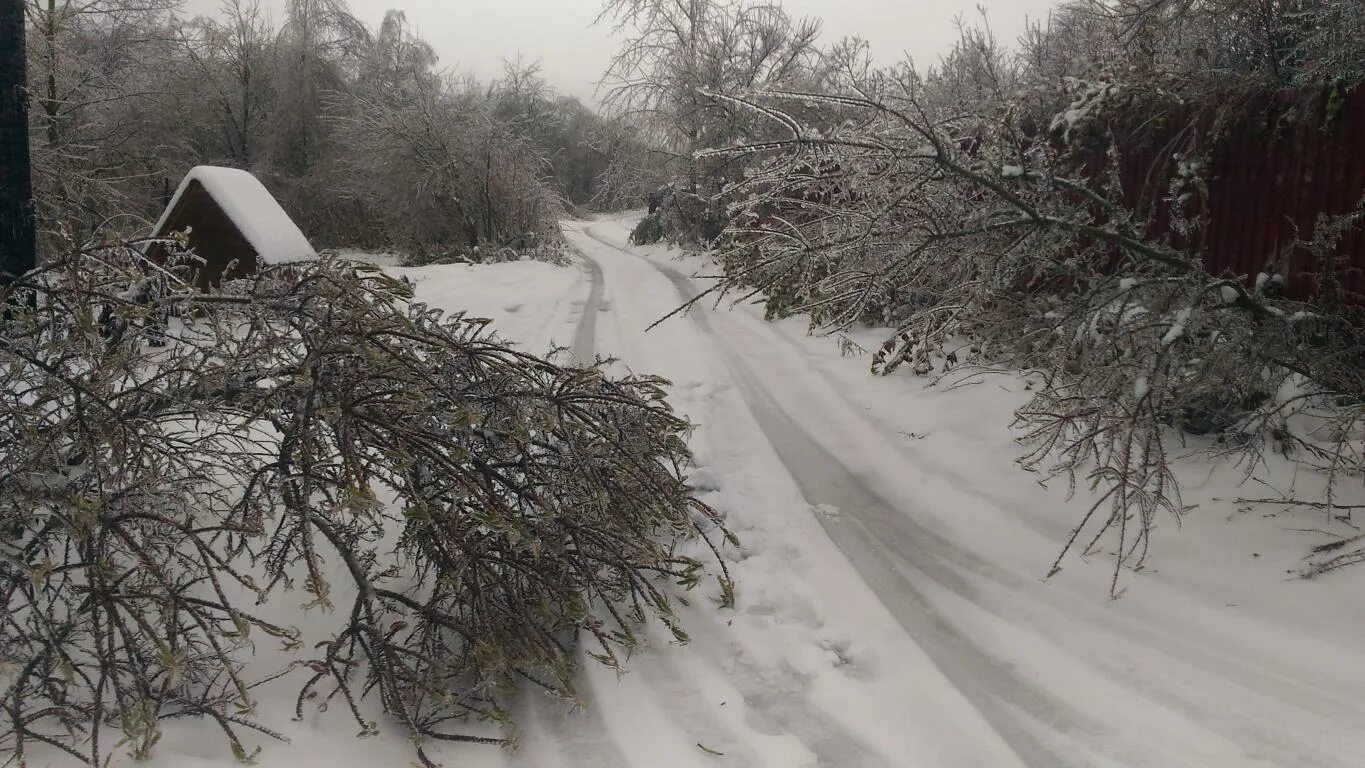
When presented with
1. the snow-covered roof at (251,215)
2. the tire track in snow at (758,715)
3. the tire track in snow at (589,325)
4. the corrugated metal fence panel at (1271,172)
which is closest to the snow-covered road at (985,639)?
the tire track in snow at (758,715)

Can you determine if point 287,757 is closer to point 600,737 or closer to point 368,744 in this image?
point 368,744

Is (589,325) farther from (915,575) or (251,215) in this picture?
(915,575)

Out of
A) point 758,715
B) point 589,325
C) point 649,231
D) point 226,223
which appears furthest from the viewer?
point 649,231

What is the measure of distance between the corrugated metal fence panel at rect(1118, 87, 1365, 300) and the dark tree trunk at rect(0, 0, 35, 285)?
5.95m

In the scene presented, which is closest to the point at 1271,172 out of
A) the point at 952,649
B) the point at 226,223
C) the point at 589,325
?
the point at 952,649

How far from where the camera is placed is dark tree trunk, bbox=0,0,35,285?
13.0 ft

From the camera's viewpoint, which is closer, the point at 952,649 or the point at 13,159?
the point at 952,649

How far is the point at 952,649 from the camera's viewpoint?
3.16 metres

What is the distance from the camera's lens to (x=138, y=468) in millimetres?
2502

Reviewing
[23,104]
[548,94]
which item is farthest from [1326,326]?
[548,94]

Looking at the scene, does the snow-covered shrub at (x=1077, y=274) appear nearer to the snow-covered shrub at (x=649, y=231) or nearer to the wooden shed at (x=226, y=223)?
the wooden shed at (x=226, y=223)

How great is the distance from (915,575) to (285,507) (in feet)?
9.30

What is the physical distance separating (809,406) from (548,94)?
27.7 m

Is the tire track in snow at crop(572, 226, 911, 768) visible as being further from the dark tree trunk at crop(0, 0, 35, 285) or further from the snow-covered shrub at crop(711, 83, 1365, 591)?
the dark tree trunk at crop(0, 0, 35, 285)
